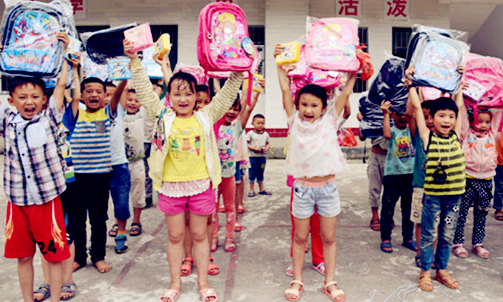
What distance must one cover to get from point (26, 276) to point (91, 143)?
1185 millimetres

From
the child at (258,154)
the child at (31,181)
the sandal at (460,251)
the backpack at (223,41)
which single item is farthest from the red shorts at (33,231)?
the child at (258,154)

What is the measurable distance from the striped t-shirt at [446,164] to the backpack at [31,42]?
110 inches

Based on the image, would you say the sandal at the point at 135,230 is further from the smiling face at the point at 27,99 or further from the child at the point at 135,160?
the smiling face at the point at 27,99

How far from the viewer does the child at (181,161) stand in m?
2.81

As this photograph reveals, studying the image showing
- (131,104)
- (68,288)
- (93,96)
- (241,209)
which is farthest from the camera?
(241,209)

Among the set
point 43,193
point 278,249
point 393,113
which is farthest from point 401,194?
point 43,193

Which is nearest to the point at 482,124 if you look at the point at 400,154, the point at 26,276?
the point at 400,154

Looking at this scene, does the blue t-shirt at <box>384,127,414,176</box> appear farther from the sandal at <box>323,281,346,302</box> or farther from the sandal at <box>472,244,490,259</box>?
the sandal at <box>323,281,346,302</box>

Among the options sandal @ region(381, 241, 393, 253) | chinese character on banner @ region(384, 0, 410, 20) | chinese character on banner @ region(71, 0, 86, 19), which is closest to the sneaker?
sandal @ region(381, 241, 393, 253)

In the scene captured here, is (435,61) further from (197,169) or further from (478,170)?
(197,169)

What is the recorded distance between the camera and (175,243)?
9.48 ft

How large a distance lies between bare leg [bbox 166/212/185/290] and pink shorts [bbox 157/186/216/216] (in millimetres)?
54

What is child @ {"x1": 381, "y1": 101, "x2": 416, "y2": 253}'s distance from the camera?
378 cm

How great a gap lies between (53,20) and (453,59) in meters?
2.98
